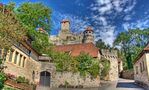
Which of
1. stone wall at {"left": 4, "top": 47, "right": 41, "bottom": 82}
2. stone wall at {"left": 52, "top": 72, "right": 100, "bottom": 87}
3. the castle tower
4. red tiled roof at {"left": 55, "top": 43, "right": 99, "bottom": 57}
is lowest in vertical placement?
stone wall at {"left": 52, "top": 72, "right": 100, "bottom": 87}

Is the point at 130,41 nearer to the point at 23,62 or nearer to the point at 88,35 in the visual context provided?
the point at 88,35

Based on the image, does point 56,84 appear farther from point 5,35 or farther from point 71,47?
point 5,35

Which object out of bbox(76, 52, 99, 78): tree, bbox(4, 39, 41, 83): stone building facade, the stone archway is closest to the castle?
bbox(76, 52, 99, 78): tree

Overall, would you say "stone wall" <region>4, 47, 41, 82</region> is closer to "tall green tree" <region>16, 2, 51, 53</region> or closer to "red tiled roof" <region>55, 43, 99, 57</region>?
"tall green tree" <region>16, 2, 51, 53</region>

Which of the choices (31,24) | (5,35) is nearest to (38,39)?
(31,24)

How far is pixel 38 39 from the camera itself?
129ft

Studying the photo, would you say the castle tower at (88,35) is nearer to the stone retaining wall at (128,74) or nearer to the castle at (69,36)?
the castle at (69,36)

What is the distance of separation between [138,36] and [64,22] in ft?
84.6

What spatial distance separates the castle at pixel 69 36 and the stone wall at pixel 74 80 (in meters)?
27.6

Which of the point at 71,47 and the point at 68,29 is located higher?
the point at 68,29

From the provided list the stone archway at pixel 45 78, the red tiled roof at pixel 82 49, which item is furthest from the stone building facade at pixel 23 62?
the red tiled roof at pixel 82 49

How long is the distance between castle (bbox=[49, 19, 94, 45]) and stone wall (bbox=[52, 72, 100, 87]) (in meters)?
27.6

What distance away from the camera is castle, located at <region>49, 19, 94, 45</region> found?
202ft

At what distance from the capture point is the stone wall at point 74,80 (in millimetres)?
33094
